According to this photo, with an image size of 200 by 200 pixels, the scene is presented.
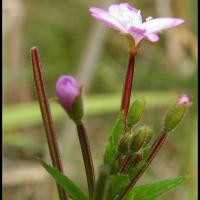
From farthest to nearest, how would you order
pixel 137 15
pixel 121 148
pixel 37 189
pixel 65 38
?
pixel 65 38
pixel 37 189
pixel 137 15
pixel 121 148

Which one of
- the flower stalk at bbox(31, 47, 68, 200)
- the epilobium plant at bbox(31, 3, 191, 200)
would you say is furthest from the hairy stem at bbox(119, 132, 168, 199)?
the flower stalk at bbox(31, 47, 68, 200)

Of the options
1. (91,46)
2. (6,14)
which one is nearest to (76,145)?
(91,46)

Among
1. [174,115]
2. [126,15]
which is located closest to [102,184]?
[174,115]

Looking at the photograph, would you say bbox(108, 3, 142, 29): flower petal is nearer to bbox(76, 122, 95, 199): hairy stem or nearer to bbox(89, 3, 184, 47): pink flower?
bbox(89, 3, 184, 47): pink flower

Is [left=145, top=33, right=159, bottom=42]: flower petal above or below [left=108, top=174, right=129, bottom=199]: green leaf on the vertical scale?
above

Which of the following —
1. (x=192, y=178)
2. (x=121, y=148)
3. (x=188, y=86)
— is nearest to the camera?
(x=121, y=148)

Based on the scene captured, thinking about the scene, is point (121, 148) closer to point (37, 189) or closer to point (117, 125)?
point (117, 125)

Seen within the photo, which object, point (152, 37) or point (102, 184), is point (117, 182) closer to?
point (102, 184)
